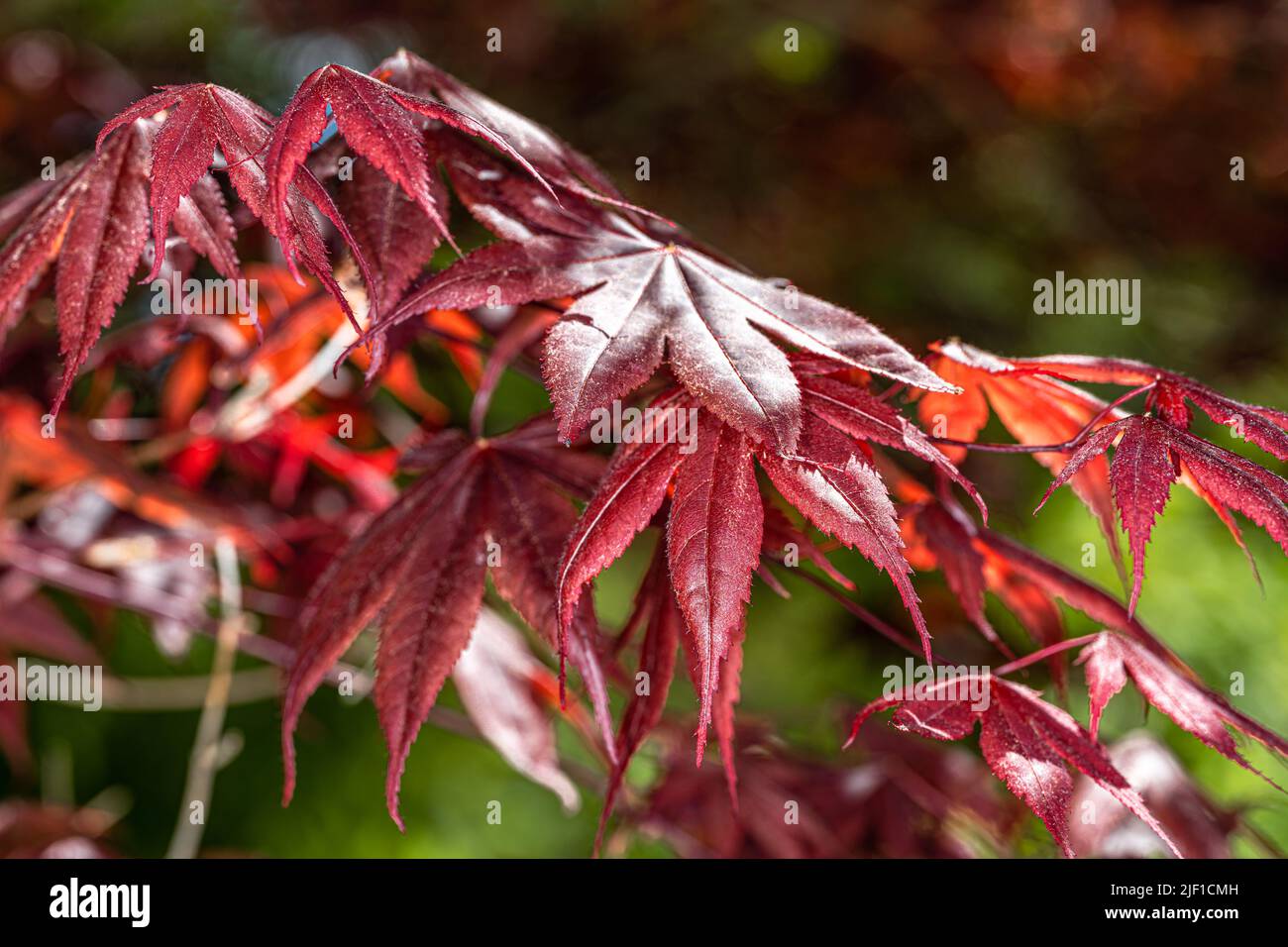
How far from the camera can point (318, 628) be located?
1.74 ft

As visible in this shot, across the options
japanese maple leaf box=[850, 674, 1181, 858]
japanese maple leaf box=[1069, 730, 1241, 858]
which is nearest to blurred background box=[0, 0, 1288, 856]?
japanese maple leaf box=[1069, 730, 1241, 858]

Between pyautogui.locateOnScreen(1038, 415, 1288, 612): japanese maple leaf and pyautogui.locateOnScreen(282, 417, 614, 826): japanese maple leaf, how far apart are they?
230mm

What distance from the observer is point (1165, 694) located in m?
0.50

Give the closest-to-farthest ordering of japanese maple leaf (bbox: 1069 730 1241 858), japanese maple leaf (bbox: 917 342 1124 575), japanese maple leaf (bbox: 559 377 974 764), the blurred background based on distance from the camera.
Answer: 1. japanese maple leaf (bbox: 559 377 974 764)
2. japanese maple leaf (bbox: 917 342 1124 575)
3. japanese maple leaf (bbox: 1069 730 1241 858)
4. the blurred background

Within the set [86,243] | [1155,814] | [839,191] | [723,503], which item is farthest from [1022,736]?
[839,191]

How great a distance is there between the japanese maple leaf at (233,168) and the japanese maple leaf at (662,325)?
0.04 m

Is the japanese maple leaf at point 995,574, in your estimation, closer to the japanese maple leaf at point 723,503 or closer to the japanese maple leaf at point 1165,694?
the japanese maple leaf at point 1165,694

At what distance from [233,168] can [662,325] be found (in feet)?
0.61

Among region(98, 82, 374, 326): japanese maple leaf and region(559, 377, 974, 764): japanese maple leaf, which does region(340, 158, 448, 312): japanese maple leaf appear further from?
region(559, 377, 974, 764): japanese maple leaf

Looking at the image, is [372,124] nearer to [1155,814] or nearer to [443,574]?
[443,574]

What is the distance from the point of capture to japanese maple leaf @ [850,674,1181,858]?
44 cm

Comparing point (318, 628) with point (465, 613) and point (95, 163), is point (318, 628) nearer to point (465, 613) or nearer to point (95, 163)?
point (465, 613)

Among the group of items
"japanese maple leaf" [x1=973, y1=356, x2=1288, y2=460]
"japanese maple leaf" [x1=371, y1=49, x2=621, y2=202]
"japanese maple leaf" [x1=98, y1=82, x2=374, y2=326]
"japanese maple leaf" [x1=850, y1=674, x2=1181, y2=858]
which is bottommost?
"japanese maple leaf" [x1=850, y1=674, x2=1181, y2=858]

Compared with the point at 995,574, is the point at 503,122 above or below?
above
